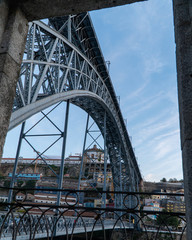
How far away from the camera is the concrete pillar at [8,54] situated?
7.89 feet

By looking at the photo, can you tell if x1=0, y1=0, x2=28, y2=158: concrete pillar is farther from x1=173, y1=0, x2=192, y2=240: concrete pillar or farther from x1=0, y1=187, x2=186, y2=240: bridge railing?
x1=173, y1=0, x2=192, y2=240: concrete pillar

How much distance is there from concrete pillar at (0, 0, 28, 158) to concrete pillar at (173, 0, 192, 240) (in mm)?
1964

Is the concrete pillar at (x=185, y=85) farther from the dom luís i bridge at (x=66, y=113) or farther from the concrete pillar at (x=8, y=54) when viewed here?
the concrete pillar at (x=8, y=54)

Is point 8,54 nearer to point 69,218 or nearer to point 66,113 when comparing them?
point 66,113

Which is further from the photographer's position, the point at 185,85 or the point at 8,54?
the point at 8,54

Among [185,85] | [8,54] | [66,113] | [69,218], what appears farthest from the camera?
[69,218]

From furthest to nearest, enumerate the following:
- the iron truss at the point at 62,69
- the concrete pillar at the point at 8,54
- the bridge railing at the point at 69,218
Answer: the iron truss at the point at 62,69 → the concrete pillar at the point at 8,54 → the bridge railing at the point at 69,218

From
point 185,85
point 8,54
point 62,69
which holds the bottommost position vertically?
point 185,85

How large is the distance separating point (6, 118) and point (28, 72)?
4.58 m

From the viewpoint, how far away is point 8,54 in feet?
8.21

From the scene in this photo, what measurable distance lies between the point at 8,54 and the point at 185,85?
209 cm

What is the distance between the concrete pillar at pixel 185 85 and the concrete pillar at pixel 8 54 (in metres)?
1.96

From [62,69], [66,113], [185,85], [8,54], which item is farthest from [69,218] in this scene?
[185,85]

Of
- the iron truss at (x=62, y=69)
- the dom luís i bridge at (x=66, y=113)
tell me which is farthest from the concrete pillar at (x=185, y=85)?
the iron truss at (x=62, y=69)
